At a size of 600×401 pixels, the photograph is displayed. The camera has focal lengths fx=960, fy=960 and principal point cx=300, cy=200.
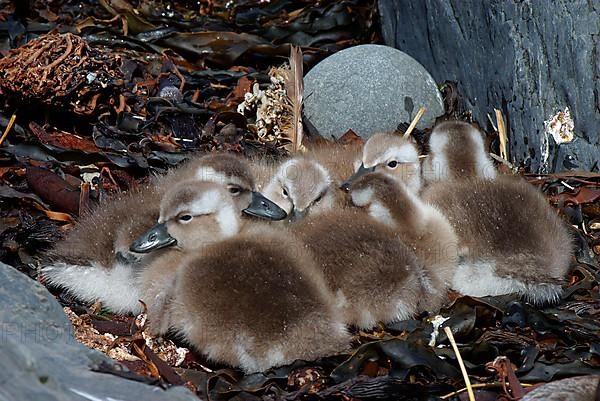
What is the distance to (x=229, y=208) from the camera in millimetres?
4520

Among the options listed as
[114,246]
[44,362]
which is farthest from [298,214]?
[44,362]

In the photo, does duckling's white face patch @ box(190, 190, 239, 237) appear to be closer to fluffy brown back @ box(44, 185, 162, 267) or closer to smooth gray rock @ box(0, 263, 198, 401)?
fluffy brown back @ box(44, 185, 162, 267)

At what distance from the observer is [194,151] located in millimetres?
5605

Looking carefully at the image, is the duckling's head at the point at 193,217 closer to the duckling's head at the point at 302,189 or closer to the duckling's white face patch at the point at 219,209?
the duckling's white face patch at the point at 219,209

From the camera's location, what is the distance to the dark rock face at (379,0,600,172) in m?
5.05

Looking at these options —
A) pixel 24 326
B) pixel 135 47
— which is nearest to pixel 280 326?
pixel 24 326

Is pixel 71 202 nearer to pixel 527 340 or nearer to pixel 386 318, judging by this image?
pixel 386 318

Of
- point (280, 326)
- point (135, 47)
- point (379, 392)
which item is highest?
point (135, 47)

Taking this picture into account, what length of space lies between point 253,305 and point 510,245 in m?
1.31

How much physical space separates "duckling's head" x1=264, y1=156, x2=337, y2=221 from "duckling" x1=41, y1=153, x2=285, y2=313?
0.46 feet

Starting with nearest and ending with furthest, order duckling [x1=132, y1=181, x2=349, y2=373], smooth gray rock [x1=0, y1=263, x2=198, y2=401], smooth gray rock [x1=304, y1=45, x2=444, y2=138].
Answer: smooth gray rock [x1=0, y1=263, x2=198, y2=401] < duckling [x1=132, y1=181, x2=349, y2=373] < smooth gray rock [x1=304, y1=45, x2=444, y2=138]

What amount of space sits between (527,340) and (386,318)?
0.60 m

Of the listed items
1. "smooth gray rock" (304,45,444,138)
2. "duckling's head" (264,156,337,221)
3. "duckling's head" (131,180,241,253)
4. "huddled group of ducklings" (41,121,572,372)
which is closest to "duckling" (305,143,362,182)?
"huddled group of ducklings" (41,121,572,372)

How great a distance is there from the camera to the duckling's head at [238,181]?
461 centimetres
